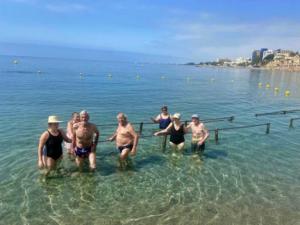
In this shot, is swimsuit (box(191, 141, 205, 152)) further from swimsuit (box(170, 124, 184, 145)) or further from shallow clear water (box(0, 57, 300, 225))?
swimsuit (box(170, 124, 184, 145))

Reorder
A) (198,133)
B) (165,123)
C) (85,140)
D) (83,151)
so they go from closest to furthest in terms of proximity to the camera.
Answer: (85,140), (83,151), (198,133), (165,123)

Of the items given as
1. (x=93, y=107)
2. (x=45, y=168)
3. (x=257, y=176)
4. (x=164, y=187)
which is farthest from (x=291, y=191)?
(x=93, y=107)

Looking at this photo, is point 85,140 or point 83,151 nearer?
point 85,140

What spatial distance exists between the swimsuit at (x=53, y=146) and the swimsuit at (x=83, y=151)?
0.69 m

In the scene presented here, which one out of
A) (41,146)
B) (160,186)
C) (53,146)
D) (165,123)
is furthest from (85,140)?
(165,123)

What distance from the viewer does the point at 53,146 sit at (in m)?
11.1

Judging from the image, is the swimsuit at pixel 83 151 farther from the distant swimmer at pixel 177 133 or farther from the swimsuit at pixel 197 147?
the swimsuit at pixel 197 147

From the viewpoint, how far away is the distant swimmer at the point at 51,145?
10.8 metres

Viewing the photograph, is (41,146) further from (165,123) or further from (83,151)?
(165,123)

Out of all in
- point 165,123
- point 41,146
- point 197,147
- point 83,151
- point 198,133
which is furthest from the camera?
point 165,123

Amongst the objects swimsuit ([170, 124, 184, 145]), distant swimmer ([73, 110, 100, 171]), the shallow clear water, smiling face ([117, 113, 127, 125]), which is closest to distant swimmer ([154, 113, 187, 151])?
swimsuit ([170, 124, 184, 145])

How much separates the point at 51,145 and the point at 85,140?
1.22m

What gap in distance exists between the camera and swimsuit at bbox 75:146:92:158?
1173cm

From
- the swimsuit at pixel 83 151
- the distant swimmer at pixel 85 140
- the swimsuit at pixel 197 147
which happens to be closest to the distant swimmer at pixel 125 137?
the distant swimmer at pixel 85 140
